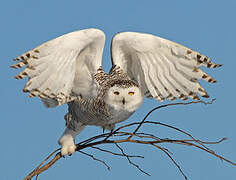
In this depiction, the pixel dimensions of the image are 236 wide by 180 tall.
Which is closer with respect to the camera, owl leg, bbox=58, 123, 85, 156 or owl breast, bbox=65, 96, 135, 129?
owl breast, bbox=65, 96, 135, 129

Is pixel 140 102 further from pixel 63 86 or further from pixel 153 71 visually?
pixel 63 86

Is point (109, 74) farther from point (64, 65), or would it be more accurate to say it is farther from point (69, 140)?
point (69, 140)

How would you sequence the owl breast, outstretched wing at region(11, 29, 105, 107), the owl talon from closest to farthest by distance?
outstretched wing at region(11, 29, 105, 107) < the owl breast < the owl talon

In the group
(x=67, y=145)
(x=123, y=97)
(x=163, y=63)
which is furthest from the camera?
(x=67, y=145)

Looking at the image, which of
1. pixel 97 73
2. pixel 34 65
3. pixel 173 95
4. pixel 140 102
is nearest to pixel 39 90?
pixel 34 65

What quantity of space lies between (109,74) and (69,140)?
0.38 metres

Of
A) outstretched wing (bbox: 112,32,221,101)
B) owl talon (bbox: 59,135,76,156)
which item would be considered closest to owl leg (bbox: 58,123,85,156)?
owl talon (bbox: 59,135,76,156)

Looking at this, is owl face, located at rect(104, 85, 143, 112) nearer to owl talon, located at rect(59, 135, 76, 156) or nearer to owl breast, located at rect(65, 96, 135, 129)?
owl breast, located at rect(65, 96, 135, 129)

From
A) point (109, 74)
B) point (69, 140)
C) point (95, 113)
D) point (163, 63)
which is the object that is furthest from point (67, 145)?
point (163, 63)

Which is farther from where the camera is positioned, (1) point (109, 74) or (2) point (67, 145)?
(2) point (67, 145)

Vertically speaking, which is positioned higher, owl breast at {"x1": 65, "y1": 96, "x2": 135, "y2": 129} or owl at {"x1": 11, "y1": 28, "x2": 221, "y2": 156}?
owl at {"x1": 11, "y1": 28, "x2": 221, "y2": 156}

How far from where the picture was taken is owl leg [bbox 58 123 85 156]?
2.13 meters

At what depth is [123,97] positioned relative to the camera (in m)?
1.89

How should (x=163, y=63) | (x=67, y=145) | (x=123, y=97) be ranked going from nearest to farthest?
(x=123, y=97)
(x=163, y=63)
(x=67, y=145)
